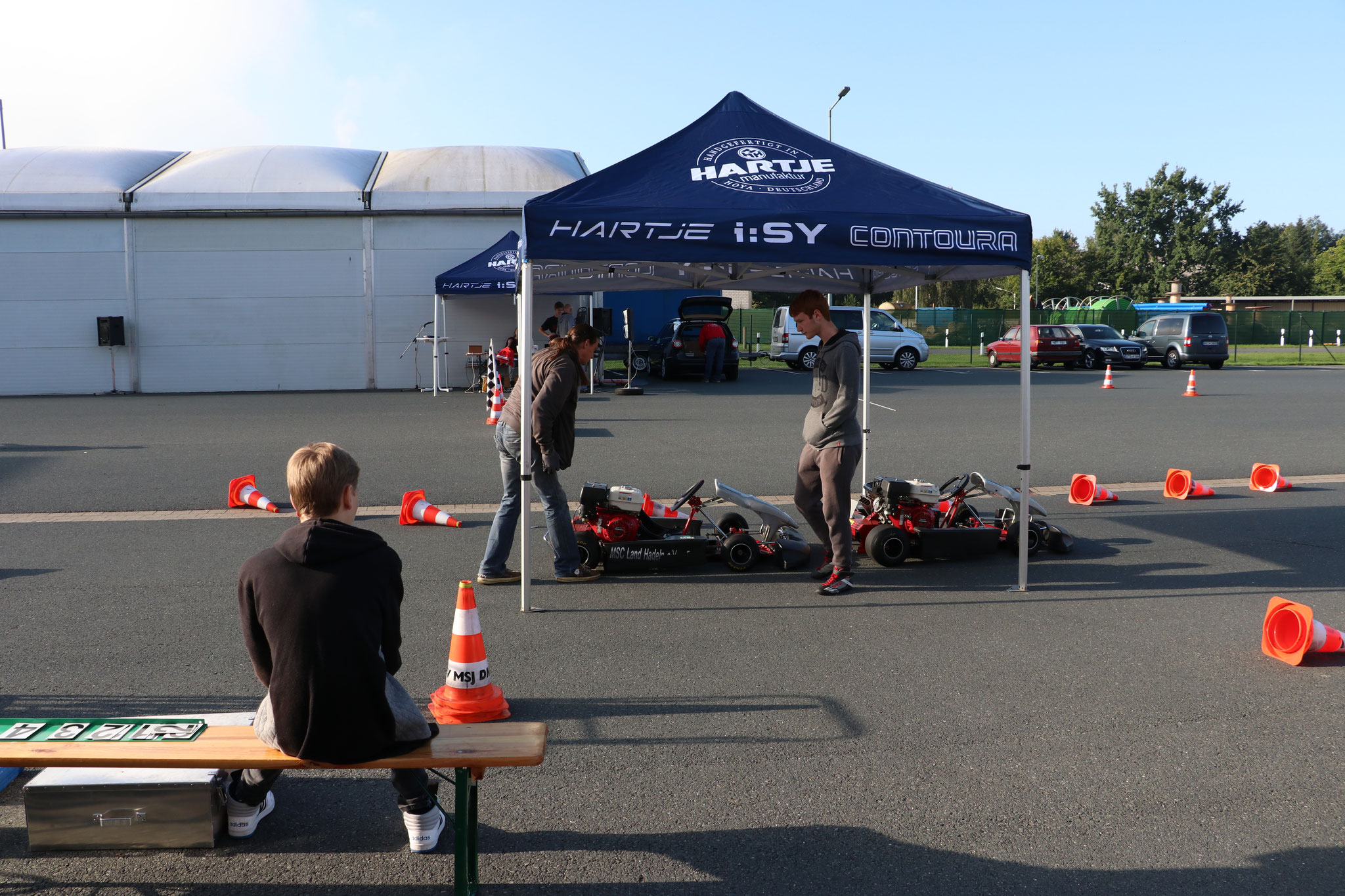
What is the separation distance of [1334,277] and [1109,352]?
77708mm

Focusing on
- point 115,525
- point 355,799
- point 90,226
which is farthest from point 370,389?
point 355,799

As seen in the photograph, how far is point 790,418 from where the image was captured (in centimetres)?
1766

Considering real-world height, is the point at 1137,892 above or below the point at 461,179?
below

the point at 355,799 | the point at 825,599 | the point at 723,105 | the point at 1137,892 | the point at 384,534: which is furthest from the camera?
the point at 384,534

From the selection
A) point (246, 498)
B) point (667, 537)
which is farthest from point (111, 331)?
point (667, 537)

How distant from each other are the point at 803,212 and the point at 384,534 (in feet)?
14.8

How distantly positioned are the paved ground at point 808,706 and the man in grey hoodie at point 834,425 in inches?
14.3

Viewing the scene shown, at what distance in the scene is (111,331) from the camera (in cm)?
2577

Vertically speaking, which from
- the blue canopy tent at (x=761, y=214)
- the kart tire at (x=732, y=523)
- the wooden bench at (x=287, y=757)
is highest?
the blue canopy tent at (x=761, y=214)

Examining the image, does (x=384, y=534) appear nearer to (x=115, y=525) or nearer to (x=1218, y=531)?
(x=115, y=525)

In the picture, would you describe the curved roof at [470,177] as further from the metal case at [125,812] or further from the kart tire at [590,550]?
the metal case at [125,812]

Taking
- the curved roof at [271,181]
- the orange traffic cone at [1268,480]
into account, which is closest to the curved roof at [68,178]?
the curved roof at [271,181]

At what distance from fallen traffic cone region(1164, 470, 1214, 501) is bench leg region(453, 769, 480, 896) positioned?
30.0 feet

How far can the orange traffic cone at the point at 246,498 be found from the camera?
962 centimetres
